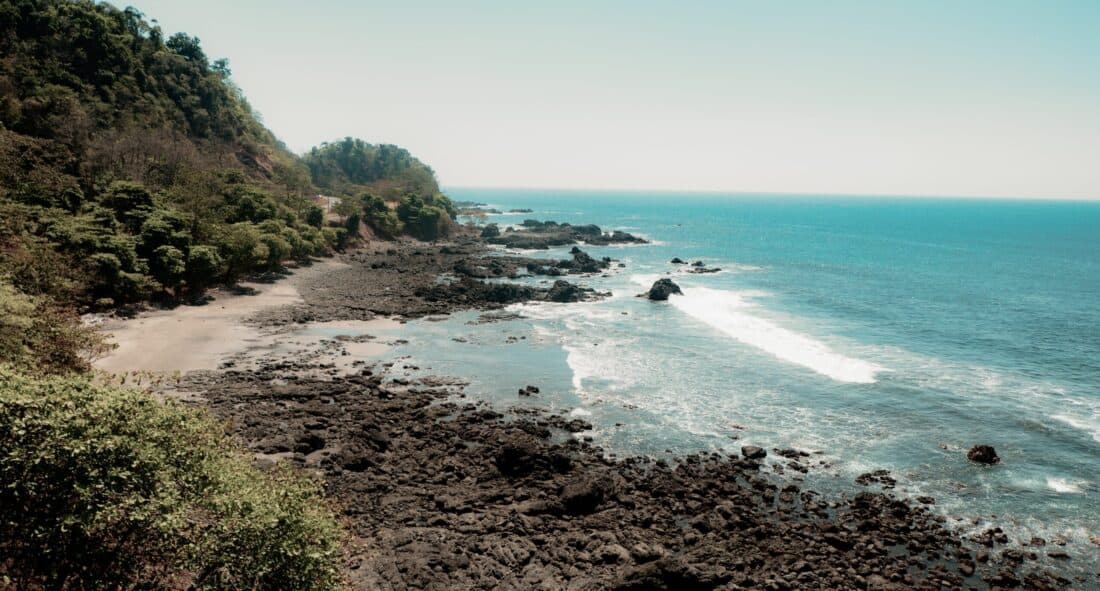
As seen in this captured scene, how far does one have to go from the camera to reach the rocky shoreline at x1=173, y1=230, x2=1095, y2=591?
78.6ft

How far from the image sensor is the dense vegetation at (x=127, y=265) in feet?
49.0

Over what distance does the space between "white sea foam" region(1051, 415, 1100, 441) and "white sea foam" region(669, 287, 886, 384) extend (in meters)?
12.0

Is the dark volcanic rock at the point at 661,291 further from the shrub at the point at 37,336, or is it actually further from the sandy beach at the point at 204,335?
the shrub at the point at 37,336

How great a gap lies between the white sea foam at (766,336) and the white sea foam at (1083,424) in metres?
12.0

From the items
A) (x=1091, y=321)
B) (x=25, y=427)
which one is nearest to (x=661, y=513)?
(x=25, y=427)

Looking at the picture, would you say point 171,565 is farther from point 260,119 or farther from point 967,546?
point 260,119

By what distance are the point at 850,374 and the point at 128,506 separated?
5106 cm

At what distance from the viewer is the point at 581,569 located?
24125 mm

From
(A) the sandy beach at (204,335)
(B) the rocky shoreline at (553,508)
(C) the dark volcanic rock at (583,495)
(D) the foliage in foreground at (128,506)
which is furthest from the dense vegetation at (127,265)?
(C) the dark volcanic rock at (583,495)

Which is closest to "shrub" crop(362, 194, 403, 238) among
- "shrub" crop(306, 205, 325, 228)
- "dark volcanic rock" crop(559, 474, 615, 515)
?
"shrub" crop(306, 205, 325, 228)

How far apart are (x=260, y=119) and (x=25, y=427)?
616 ft

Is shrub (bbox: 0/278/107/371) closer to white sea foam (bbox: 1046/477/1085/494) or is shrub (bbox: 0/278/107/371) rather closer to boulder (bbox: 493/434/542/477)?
boulder (bbox: 493/434/542/477)

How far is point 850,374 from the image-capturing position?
166ft

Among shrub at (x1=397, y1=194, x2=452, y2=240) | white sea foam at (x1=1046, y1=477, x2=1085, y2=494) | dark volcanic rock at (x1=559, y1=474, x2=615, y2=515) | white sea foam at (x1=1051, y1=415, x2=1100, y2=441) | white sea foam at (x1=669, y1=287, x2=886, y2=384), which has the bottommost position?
white sea foam at (x1=669, y1=287, x2=886, y2=384)
